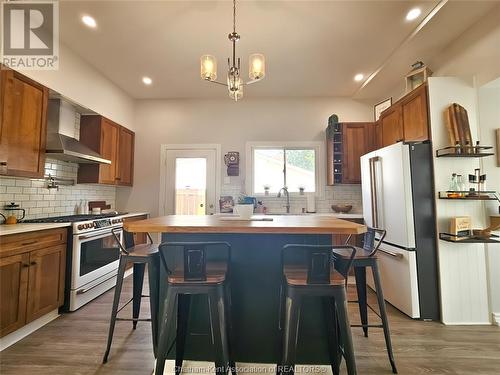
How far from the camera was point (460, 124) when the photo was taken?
2441mm

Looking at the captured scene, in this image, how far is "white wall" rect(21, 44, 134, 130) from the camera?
294 cm

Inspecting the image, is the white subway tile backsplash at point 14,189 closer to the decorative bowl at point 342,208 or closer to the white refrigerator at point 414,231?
the white refrigerator at point 414,231

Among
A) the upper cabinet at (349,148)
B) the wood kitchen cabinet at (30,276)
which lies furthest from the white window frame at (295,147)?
the wood kitchen cabinet at (30,276)

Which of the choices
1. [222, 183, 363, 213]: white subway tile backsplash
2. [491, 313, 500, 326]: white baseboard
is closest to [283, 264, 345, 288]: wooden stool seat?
[491, 313, 500, 326]: white baseboard

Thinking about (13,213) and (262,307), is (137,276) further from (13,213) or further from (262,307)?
(13,213)

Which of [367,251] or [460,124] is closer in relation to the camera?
[367,251]

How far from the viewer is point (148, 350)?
203cm

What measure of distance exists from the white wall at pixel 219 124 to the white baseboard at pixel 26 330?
2332 mm

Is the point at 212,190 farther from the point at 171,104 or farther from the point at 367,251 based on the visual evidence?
the point at 367,251

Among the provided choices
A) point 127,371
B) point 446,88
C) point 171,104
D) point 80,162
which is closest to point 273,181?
point 171,104

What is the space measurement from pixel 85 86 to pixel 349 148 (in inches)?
160

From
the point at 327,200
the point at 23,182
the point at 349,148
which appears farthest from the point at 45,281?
the point at 349,148

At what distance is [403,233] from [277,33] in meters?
2.54

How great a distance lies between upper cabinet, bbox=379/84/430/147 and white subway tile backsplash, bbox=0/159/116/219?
440 centimetres
